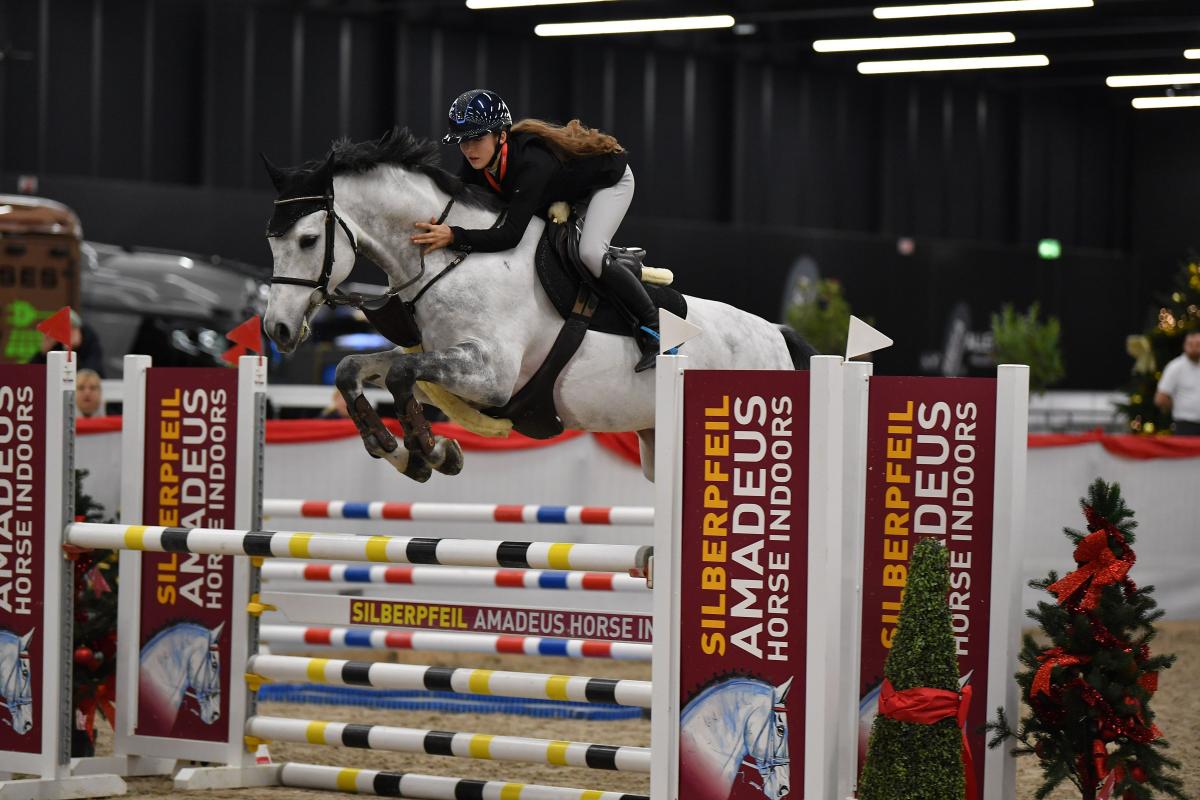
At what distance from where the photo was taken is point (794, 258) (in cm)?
1797

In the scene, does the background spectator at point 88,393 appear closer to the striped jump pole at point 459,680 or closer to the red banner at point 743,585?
the striped jump pole at point 459,680

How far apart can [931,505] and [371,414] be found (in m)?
1.39

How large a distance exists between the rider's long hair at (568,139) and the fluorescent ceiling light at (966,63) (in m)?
13.3

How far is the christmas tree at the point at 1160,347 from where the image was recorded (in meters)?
10.2

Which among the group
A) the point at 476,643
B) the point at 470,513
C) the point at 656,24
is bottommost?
the point at 476,643

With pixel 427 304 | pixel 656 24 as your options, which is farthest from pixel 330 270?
pixel 656 24

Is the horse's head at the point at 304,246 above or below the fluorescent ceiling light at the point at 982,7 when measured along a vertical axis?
below

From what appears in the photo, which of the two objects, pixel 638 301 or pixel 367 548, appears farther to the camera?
pixel 638 301

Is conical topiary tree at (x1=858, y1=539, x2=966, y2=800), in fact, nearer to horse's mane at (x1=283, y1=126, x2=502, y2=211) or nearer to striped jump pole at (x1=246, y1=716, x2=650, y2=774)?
striped jump pole at (x1=246, y1=716, x2=650, y2=774)

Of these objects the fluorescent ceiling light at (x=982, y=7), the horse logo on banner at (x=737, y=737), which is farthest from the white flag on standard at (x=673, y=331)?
the fluorescent ceiling light at (x=982, y=7)

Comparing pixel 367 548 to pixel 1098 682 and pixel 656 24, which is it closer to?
pixel 1098 682

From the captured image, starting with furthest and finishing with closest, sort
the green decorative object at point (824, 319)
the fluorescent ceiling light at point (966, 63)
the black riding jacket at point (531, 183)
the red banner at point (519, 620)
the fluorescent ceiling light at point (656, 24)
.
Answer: the fluorescent ceiling light at point (966, 63) < the green decorative object at point (824, 319) < the fluorescent ceiling light at point (656, 24) < the red banner at point (519, 620) < the black riding jacket at point (531, 183)

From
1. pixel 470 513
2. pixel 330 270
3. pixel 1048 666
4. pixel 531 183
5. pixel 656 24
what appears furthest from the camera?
pixel 656 24

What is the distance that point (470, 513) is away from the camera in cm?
558
